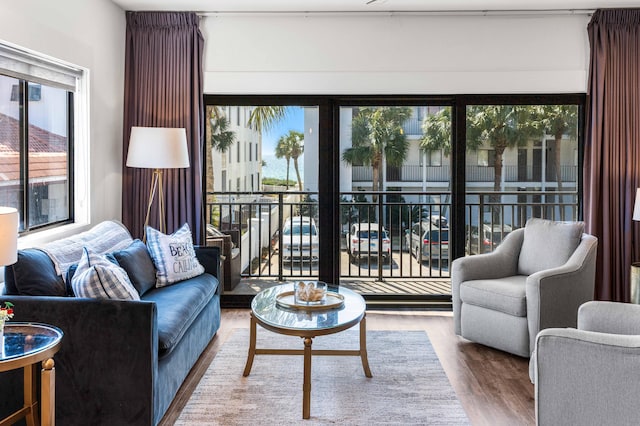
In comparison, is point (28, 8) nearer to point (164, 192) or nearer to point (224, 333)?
point (164, 192)

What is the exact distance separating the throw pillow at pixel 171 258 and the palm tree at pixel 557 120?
10.5ft

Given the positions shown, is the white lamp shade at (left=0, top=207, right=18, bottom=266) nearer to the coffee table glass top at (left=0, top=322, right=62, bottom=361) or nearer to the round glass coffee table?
the coffee table glass top at (left=0, top=322, right=62, bottom=361)

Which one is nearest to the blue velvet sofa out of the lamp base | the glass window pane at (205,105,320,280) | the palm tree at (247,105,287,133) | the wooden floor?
the wooden floor

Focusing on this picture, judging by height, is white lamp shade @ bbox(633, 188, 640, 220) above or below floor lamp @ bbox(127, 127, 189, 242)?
below

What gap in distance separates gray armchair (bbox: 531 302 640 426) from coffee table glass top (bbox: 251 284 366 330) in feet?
3.52

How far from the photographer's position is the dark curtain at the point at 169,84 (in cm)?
483

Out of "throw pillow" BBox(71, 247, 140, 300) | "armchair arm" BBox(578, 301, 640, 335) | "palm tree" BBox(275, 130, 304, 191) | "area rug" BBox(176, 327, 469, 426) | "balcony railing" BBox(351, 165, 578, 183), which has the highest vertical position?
"palm tree" BBox(275, 130, 304, 191)

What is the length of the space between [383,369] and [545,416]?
1363mm

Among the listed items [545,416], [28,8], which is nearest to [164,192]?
[28,8]

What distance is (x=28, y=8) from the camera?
3365 millimetres

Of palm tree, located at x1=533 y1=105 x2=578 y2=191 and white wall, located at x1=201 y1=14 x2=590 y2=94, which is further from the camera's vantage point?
palm tree, located at x1=533 y1=105 x2=578 y2=191

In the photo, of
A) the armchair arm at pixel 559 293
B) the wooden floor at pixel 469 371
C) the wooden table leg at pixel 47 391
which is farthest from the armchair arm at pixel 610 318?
the wooden table leg at pixel 47 391

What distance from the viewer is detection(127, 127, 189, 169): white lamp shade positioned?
431 cm

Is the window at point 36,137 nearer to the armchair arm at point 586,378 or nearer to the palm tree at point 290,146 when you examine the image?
the palm tree at point 290,146
